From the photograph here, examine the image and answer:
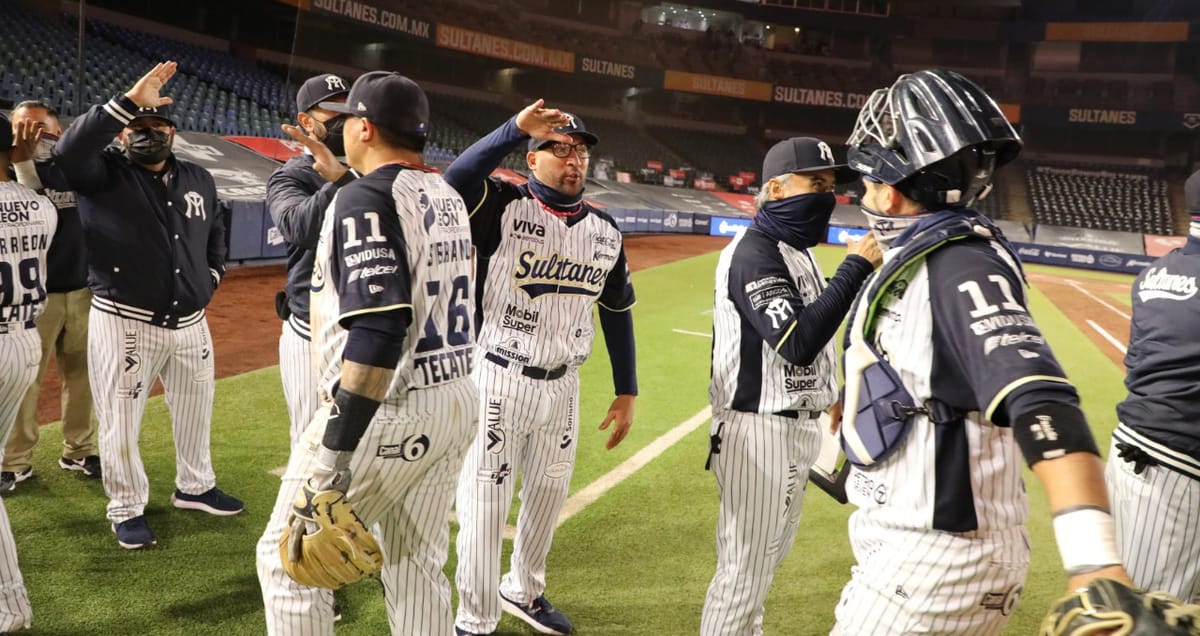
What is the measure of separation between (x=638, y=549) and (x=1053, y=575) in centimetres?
252

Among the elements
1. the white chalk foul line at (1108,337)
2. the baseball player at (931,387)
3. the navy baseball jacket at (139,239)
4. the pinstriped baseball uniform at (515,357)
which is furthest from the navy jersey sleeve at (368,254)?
the white chalk foul line at (1108,337)

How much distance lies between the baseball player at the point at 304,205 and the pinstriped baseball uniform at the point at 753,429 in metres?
1.72

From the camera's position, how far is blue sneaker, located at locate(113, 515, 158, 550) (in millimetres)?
→ 4645

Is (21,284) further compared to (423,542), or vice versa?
(21,284)

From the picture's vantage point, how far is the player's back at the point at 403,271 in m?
2.59

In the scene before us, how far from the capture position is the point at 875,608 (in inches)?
88.0

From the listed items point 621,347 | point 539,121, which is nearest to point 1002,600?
point 539,121

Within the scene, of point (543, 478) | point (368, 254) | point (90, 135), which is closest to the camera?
point (368, 254)

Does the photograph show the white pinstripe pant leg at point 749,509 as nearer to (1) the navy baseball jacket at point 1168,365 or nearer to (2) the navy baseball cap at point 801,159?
(2) the navy baseball cap at point 801,159

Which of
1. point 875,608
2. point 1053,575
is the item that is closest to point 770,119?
point 1053,575

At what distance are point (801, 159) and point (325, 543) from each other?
2344 mm

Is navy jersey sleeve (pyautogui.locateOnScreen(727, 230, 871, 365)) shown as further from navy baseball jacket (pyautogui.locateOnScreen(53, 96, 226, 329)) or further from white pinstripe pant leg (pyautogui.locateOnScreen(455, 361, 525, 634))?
navy baseball jacket (pyautogui.locateOnScreen(53, 96, 226, 329))

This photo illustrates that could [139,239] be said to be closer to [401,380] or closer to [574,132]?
[574,132]

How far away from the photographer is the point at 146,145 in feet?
15.8
